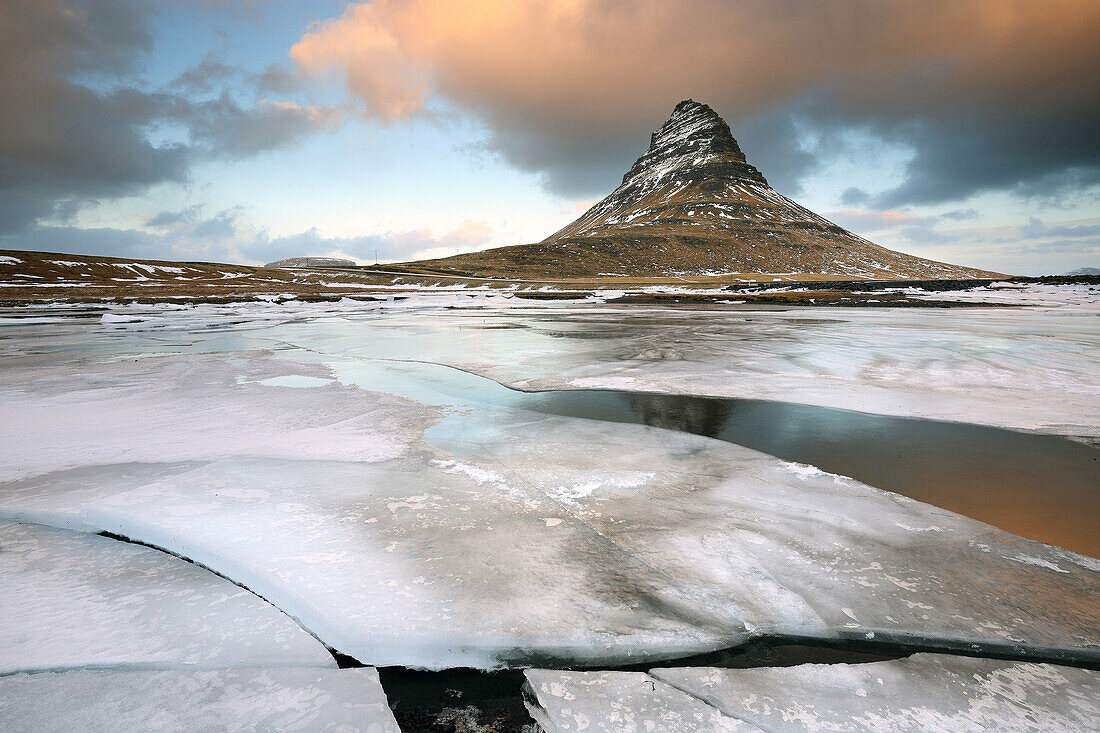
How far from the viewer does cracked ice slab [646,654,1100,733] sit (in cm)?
199

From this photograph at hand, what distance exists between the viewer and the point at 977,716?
6.66 ft

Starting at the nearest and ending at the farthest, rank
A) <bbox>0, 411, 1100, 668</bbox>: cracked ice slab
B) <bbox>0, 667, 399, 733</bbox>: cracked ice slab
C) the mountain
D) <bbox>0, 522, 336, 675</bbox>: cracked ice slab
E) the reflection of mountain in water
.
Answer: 1. <bbox>0, 667, 399, 733</bbox>: cracked ice slab
2. <bbox>0, 522, 336, 675</bbox>: cracked ice slab
3. <bbox>0, 411, 1100, 668</bbox>: cracked ice slab
4. the reflection of mountain in water
5. the mountain

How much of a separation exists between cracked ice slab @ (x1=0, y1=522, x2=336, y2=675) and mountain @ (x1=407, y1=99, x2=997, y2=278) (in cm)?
9870

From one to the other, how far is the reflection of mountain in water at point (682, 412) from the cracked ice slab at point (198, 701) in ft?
15.2

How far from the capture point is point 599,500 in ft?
13.2

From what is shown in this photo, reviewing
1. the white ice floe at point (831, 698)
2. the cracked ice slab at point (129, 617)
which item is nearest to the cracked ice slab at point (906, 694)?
the white ice floe at point (831, 698)

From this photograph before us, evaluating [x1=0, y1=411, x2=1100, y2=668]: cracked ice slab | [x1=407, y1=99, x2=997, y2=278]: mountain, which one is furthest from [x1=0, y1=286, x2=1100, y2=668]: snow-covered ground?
[x1=407, y1=99, x2=997, y2=278]: mountain

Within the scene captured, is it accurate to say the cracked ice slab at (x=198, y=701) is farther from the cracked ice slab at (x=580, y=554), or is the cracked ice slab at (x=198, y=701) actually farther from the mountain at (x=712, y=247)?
the mountain at (x=712, y=247)

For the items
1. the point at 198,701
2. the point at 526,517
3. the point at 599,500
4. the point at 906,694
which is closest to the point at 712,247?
the point at 599,500

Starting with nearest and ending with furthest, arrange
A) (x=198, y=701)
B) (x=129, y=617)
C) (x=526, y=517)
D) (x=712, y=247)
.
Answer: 1. (x=198, y=701)
2. (x=129, y=617)
3. (x=526, y=517)
4. (x=712, y=247)

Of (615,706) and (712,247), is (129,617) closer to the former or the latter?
(615,706)

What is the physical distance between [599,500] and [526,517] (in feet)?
2.15

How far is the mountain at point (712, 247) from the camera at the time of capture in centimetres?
11475

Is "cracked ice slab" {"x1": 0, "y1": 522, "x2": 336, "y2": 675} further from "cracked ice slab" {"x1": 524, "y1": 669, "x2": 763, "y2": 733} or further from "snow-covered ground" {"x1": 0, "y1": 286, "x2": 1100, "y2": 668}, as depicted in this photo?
"cracked ice slab" {"x1": 524, "y1": 669, "x2": 763, "y2": 733}
